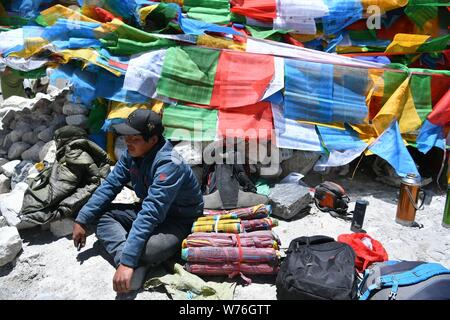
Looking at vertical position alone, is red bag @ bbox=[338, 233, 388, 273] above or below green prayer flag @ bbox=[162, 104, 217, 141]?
below

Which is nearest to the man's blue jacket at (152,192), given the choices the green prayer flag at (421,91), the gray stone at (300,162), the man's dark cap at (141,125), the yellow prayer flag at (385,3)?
the man's dark cap at (141,125)

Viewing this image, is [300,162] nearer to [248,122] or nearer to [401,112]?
[248,122]

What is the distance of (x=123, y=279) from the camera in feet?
9.82

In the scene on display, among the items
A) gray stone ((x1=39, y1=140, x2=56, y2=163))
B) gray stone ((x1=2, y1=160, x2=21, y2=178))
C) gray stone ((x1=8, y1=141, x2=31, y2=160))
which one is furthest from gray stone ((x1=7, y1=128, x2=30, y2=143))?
gray stone ((x1=39, y1=140, x2=56, y2=163))

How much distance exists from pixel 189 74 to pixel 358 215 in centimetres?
266

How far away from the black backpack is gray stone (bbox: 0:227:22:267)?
2.36 m

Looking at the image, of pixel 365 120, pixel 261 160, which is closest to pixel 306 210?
pixel 261 160

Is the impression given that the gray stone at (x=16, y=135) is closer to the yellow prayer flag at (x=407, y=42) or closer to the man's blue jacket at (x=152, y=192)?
the man's blue jacket at (x=152, y=192)

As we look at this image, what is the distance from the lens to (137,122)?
3146 millimetres

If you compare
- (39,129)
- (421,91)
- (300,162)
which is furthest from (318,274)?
(39,129)

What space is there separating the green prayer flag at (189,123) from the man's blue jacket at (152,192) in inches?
54.7

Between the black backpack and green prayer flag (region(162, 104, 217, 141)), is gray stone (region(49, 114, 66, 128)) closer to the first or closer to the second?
green prayer flag (region(162, 104, 217, 141))

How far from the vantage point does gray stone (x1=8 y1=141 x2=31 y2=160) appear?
5371mm

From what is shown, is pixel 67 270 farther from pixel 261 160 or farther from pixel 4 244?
pixel 261 160
